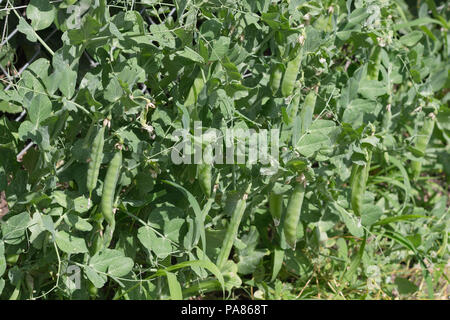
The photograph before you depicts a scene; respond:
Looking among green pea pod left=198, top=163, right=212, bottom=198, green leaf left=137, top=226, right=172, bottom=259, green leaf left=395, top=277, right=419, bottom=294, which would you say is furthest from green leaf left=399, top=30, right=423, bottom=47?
green leaf left=137, top=226, right=172, bottom=259

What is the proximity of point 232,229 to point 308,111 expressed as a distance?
45 cm

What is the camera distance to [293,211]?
195 centimetres

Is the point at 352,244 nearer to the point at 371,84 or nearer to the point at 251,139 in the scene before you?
the point at 371,84

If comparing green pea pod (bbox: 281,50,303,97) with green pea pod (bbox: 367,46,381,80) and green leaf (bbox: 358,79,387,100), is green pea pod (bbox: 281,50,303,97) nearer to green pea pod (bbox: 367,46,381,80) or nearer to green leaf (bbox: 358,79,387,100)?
green leaf (bbox: 358,79,387,100)

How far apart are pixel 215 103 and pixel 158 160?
24 cm

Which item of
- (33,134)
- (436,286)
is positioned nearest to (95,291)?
(33,134)

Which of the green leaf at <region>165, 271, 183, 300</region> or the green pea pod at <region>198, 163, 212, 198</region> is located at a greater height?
the green pea pod at <region>198, 163, 212, 198</region>

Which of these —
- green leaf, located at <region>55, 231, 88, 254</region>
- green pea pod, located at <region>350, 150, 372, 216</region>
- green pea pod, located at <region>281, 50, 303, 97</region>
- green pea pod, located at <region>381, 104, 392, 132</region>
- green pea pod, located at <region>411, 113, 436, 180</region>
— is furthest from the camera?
green pea pod, located at <region>411, 113, 436, 180</region>

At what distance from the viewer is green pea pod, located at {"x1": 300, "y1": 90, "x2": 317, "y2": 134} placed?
1.88 meters

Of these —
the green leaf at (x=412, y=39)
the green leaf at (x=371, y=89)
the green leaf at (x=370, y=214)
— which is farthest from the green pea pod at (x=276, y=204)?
the green leaf at (x=412, y=39)

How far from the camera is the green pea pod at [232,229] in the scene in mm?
1868

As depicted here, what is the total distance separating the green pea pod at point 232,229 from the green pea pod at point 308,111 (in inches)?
11.6

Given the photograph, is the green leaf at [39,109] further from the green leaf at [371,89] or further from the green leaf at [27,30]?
the green leaf at [371,89]

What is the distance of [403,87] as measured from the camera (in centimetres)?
276
